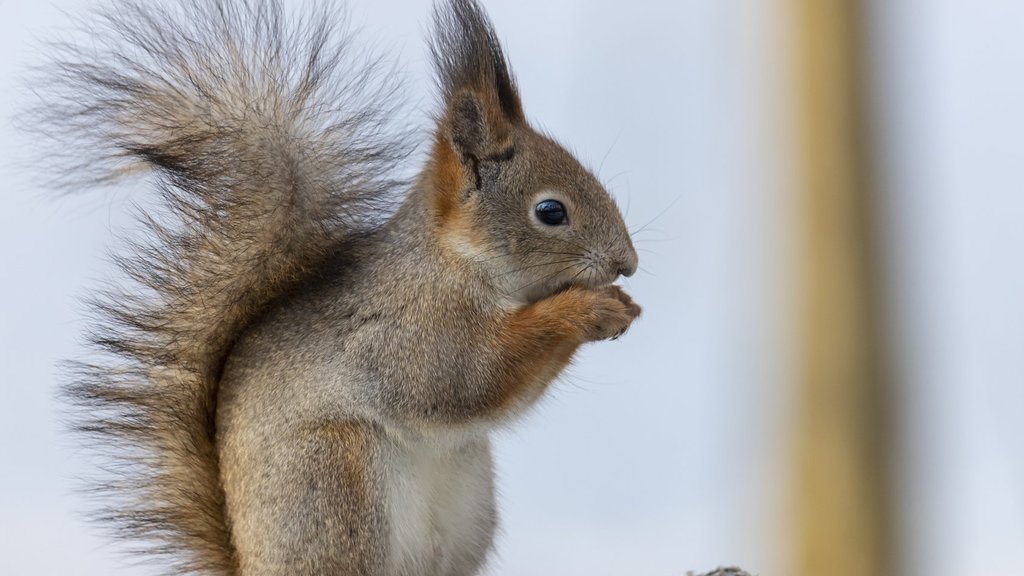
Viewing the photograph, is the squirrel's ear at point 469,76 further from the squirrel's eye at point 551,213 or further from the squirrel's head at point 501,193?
the squirrel's eye at point 551,213

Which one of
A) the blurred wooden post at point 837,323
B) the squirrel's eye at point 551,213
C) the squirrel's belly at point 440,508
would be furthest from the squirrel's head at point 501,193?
the blurred wooden post at point 837,323

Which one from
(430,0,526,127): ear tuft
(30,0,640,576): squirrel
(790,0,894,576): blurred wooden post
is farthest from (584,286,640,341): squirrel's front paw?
(790,0,894,576): blurred wooden post

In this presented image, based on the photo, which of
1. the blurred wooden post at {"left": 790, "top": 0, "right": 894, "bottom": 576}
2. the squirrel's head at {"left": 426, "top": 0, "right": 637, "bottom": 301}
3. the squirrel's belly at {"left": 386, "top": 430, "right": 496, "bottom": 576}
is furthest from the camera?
the blurred wooden post at {"left": 790, "top": 0, "right": 894, "bottom": 576}

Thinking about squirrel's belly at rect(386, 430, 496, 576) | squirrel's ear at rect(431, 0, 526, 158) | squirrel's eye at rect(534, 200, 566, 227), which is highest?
squirrel's ear at rect(431, 0, 526, 158)

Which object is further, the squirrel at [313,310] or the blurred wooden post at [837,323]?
the blurred wooden post at [837,323]

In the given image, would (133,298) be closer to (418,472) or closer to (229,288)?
(229,288)

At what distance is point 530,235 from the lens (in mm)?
1971

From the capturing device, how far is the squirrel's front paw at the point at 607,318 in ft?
6.11

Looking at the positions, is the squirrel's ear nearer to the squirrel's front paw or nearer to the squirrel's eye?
the squirrel's eye

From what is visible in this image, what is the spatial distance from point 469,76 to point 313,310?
471mm

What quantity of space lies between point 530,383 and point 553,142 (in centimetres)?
45

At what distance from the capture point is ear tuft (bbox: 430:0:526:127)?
2004 millimetres

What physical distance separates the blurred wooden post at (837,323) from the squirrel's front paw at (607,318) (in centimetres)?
87

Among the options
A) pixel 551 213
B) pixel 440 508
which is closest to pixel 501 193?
pixel 551 213
